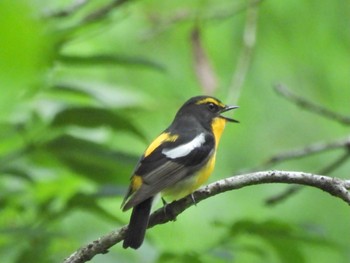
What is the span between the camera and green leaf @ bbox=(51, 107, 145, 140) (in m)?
3.45

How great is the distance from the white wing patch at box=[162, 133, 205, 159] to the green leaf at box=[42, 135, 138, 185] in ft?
0.81

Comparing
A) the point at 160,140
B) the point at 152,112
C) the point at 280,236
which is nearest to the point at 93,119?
the point at 160,140

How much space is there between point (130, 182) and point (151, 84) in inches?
121

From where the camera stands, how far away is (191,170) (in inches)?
148

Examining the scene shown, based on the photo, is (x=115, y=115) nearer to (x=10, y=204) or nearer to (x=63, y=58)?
(x=63, y=58)

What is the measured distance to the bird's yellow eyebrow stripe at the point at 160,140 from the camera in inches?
149

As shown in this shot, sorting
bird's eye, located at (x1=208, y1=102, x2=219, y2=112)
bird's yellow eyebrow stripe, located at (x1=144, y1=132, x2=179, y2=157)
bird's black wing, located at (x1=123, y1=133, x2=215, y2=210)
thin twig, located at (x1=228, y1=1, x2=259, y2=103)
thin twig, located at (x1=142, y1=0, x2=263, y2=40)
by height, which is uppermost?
thin twig, located at (x1=142, y1=0, x2=263, y2=40)

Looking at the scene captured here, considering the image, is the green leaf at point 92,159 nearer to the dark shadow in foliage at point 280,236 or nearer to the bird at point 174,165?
the bird at point 174,165

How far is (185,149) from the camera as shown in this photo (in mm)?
3965

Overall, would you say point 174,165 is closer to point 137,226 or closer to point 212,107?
point 137,226

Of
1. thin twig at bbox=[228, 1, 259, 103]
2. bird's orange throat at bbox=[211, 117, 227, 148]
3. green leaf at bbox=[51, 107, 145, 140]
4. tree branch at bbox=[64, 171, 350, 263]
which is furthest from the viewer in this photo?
thin twig at bbox=[228, 1, 259, 103]

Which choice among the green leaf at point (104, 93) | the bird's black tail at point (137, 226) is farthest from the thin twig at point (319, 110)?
the bird's black tail at point (137, 226)

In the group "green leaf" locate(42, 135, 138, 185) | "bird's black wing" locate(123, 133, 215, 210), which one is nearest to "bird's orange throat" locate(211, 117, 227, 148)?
"bird's black wing" locate(123, 133, 215, 210)

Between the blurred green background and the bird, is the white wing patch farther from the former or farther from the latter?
the blurred green background
